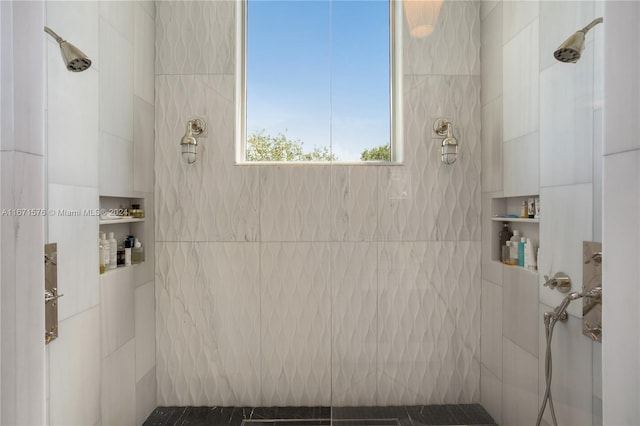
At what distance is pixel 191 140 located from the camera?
1.67 m

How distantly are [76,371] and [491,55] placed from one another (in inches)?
85.8

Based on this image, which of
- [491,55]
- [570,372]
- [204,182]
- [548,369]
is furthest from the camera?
[204,182]

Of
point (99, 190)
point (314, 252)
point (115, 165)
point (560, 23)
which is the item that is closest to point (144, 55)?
point (115, 165)

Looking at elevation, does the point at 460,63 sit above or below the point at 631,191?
above

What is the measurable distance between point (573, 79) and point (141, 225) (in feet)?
6.29

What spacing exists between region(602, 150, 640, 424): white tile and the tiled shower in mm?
627

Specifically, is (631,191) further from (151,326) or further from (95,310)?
(151,326)

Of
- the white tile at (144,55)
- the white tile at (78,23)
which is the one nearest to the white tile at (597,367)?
the white tile at (78,23)

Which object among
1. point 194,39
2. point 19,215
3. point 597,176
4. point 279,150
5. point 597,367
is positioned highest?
Answer: point 194,39

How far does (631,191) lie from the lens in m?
0.54

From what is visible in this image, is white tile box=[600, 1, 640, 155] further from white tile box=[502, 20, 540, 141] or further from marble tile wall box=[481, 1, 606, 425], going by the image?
white tile box=[502, 20, 540, 141]

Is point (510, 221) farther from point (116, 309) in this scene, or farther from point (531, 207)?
point (116, 309)

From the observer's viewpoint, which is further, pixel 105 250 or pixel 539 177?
pixel 105 250

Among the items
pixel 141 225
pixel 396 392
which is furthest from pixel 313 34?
pixel 396 392
